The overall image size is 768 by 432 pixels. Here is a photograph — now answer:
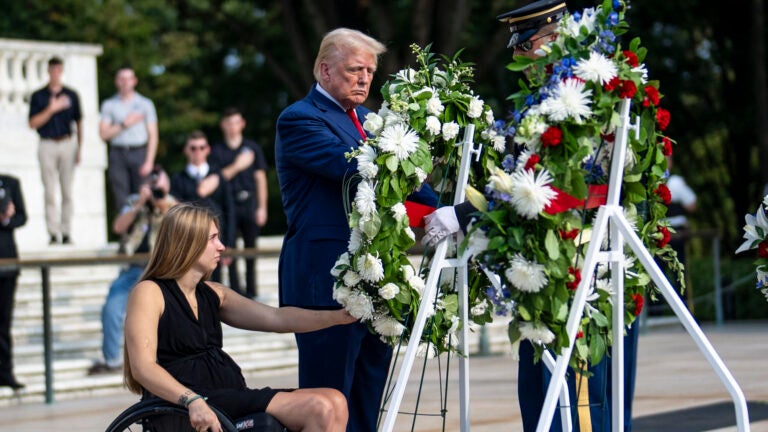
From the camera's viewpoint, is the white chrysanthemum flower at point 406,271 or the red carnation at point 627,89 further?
the white chrysanthemum flower at point 406,271

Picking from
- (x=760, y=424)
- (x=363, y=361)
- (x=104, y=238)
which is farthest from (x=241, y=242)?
(x=363, y=361)

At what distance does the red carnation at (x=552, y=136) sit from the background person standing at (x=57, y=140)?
35.1 feet

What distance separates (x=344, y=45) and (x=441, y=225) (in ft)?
2.90

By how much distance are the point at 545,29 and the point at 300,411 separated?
5.65 ft

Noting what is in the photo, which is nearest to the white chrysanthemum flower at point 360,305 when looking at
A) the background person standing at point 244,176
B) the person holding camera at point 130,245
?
the person holding camera at point 130,245

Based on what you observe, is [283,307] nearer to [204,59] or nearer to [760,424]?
[760,424]

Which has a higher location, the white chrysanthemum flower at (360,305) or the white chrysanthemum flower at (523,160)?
the white chrysanthemum flower at (523,160)

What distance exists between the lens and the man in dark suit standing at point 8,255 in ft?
34.4

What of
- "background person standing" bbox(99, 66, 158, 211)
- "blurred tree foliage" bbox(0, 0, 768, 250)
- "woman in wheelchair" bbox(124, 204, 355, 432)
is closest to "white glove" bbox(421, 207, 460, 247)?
"woman in wheelchair" bbox(124, 204, 355, 432)

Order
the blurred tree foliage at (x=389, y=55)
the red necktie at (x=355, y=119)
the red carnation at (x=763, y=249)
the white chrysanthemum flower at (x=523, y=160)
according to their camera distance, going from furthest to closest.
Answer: the blurred tree foliage at (x=389, y=55), the red carnation at (x=763, y=249), the red necktie at (x=355, y=119), the white chrysanthemum flower at (x=523, y=160)

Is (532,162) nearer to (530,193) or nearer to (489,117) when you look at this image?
(530,193)

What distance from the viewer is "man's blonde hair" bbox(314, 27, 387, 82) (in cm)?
536

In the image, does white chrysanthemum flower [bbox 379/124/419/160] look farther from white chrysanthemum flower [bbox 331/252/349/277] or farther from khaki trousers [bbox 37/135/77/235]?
khaki trousers [bbox 37/135/77/235]

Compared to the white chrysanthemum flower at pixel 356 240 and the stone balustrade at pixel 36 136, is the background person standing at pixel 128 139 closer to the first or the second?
the stone balustrade at pixel 36 136
